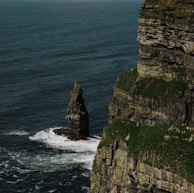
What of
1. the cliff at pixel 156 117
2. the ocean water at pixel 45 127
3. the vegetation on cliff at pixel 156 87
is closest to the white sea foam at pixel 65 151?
the ocean water at pixel 45 127

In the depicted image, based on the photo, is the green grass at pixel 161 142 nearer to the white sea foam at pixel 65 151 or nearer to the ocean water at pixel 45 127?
the ocean water at pixel 45 127

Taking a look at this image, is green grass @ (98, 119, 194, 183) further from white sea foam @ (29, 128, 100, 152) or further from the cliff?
white sea foam @ (29, 128, 100, 152)

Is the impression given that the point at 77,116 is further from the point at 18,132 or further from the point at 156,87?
the point at 156,87

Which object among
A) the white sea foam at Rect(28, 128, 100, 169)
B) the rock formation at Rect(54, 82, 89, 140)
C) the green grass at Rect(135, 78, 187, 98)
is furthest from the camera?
the rock formation at Rect(54, 82, 89, 140)

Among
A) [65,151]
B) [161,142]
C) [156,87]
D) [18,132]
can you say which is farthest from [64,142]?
[161,142]

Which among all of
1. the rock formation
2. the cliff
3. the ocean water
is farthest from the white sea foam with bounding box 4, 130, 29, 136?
the cliff

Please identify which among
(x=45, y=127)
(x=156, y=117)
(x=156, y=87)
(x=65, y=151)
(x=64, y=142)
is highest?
(x=156, y=87)
